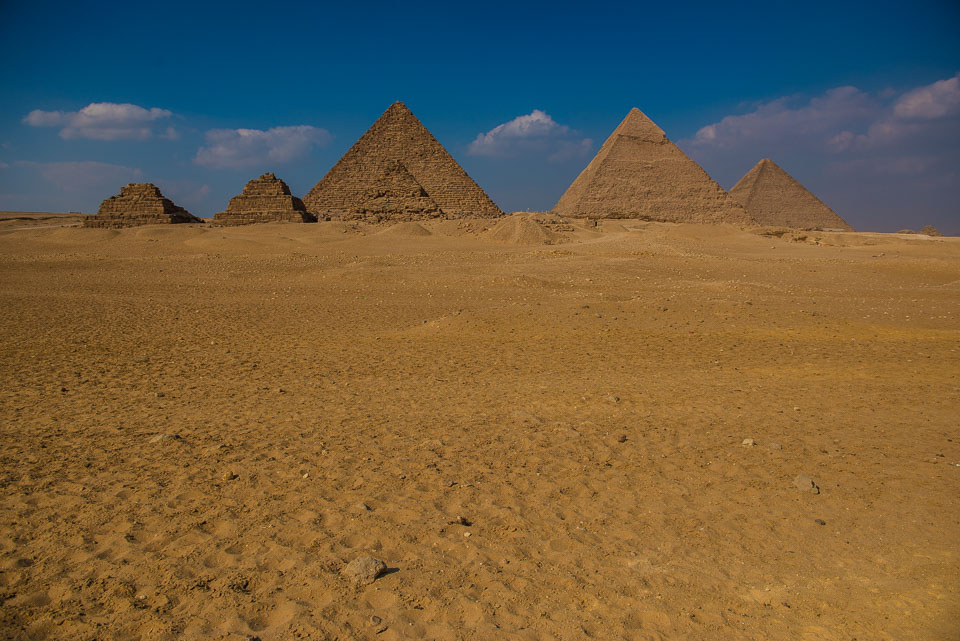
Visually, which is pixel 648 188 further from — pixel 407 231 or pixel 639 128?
pixel 407 231

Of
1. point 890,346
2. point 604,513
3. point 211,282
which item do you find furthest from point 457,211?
point 604,513

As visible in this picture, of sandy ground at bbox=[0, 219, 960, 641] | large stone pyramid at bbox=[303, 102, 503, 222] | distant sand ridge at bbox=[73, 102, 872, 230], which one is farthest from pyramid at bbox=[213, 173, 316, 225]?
sandy ground at bbox=[0, 219, 960, 641]

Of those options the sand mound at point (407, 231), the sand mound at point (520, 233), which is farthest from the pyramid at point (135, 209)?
the sand mound at point (520, 233)

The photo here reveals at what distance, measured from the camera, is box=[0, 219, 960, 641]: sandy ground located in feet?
8.00

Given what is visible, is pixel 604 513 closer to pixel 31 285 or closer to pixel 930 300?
pixel 930 300

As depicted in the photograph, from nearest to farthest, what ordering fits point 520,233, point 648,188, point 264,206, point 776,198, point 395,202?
point 520,233 → point 264,206 → point 395,202 → point 648,188 → point 776,198

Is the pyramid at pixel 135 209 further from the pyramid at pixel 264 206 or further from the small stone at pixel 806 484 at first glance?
the small stone at pixel 806 484

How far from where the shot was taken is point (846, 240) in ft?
122

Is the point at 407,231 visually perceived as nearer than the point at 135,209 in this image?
Yes

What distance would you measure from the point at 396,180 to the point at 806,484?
41797mm

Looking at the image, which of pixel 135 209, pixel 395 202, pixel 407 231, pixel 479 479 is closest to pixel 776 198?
pixel 395 202

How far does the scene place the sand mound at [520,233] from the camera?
27.1m

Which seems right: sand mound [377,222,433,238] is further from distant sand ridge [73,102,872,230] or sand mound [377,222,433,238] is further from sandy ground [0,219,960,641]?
sandy ground [0,219,960,641]

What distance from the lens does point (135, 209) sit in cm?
3628
